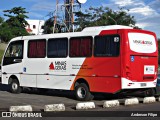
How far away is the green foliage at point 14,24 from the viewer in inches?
2990

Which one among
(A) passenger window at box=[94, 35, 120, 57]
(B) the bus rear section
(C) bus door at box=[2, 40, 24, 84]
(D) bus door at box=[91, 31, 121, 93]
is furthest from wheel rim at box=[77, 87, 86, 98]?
(C) bus door at box=[2, 40, 24, 84]

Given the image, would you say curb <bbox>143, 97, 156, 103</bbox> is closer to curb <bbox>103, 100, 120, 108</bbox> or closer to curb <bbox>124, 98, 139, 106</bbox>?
curb <bbox>124, 98, 139, 106</bbox>

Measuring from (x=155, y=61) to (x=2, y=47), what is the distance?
59.7 metres

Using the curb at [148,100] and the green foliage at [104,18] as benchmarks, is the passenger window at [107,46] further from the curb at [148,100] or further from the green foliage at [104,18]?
the green foliage at [104,18]

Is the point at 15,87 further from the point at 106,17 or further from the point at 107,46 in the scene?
the point at 106,17


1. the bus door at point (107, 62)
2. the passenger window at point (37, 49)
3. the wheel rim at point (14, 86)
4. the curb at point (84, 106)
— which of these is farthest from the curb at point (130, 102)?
the wheel rim at point (14, 86)

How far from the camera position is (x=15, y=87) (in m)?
19.0

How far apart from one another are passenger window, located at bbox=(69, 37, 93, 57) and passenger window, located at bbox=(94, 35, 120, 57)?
36 cm

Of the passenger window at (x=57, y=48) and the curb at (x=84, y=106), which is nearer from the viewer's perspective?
the curb at (x=84, y=106)

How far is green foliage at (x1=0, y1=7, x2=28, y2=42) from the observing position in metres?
75.9

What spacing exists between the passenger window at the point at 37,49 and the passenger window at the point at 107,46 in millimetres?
3257

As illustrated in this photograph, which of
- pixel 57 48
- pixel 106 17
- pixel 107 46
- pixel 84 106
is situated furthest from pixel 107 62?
pixel 106 17

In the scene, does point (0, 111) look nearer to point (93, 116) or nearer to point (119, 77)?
point (93, 116)

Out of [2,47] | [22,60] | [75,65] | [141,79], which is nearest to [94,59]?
[75,65]
